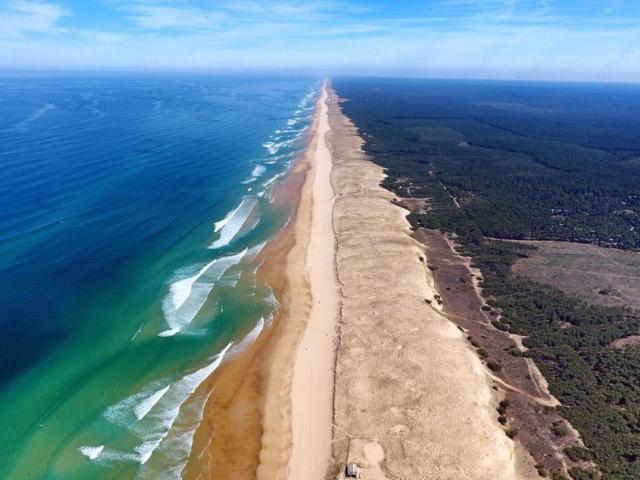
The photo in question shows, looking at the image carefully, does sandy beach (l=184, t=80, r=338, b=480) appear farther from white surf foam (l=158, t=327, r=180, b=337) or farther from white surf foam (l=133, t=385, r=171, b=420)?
white surf foam (l=158, t=327, r=180, b=337)

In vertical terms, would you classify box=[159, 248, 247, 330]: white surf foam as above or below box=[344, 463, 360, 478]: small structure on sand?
below

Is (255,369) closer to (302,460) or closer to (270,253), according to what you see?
(302,460)

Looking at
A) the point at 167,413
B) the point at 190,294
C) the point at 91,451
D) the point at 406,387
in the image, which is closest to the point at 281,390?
the point at 167,413

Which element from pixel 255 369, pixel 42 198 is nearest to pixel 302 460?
pixel 255 369

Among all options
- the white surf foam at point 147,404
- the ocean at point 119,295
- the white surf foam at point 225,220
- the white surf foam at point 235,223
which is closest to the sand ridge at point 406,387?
the ocean at point 119,295

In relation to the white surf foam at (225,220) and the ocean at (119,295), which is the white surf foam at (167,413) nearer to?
the ocean at (119,295)

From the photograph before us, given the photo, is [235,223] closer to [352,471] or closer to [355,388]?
[355,388]

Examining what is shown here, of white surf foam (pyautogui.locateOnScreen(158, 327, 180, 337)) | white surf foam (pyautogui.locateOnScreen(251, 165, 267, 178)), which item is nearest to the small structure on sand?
white surf foam (pyautogui.locateOnScreen(158, 327, 180, 337))
